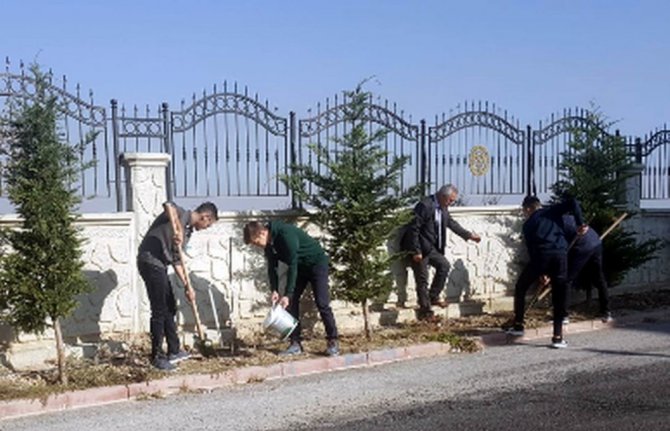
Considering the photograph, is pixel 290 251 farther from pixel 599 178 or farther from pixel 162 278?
pixel 599 178

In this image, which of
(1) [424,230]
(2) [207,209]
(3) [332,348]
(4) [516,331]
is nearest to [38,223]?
(2) [207,209]

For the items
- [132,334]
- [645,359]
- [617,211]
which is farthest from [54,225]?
[617,211]

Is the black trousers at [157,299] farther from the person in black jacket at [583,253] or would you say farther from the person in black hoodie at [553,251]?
the person in black jacket at [583,253]

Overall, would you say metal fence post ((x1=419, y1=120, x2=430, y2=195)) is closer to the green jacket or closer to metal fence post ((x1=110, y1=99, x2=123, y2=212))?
the green jacket

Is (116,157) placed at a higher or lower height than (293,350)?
higher

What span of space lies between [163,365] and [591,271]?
6336 mm

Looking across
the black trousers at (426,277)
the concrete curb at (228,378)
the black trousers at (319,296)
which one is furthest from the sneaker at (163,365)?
the black trousers at (426,277)

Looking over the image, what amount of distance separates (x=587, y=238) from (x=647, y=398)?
380 cm

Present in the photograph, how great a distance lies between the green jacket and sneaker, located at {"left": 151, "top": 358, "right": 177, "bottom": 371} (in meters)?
1.34

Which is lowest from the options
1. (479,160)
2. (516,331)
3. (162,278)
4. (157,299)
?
(516,331)

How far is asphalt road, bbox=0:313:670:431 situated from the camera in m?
6.80

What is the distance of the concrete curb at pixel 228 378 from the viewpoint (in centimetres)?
740

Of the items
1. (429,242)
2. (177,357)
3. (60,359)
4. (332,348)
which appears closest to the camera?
(60,359)

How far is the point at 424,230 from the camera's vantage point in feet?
36.1
